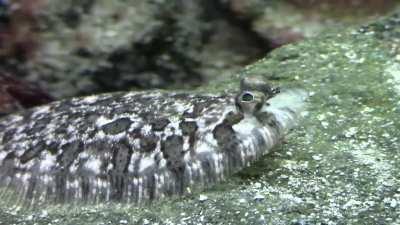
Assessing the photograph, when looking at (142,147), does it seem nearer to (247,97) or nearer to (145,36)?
(247,97)

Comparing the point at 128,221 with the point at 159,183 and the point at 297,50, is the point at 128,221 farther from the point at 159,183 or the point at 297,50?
the point at 297,50

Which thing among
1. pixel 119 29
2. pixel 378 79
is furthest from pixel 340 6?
pixel 119 29

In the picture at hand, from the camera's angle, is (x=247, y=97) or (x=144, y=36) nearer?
(x=247, y=97)

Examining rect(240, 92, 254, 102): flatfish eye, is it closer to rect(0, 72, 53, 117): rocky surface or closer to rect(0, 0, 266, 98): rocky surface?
rect(0, 72, 53, 117): rocky surface

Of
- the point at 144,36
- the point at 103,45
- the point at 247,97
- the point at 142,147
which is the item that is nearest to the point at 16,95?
the point at 103,45

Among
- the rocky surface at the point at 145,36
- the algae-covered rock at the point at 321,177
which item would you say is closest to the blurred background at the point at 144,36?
the rocky surface at the point at 145,36

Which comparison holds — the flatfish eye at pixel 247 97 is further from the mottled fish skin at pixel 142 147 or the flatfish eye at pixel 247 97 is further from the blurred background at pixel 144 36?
the blurred background at pixel 144 36
